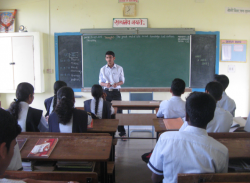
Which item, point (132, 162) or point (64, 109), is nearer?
point (64, 109)

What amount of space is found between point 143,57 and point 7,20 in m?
3.19

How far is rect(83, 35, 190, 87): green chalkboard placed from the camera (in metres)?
4.66

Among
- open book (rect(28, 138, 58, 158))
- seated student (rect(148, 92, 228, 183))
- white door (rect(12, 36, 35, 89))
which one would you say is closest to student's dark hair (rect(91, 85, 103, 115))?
open book (rect(28, 138, 58, 158))

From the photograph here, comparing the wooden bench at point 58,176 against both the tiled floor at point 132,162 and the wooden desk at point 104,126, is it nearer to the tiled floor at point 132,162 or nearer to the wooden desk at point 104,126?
the wooden desk at point 104,126

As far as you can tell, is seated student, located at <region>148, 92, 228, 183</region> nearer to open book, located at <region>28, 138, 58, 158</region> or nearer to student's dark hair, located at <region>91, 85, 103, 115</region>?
open book, located at <region>28, 138, 58, 158</region>

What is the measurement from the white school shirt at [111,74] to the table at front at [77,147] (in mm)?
2659

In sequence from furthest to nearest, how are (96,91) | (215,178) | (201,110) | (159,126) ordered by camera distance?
(96,91), (159,126), (201,110), (215,178)

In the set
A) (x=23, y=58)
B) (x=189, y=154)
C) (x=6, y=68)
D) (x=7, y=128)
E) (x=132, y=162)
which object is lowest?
(x=132, y=162)

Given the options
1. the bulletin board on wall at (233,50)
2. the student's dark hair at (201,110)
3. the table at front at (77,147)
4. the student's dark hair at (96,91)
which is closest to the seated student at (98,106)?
the student's dark hair at (96,91)

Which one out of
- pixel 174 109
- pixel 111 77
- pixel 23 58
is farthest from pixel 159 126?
pixel 23 58

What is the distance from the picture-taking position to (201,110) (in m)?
1.19

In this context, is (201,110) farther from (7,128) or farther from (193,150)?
(7,128)

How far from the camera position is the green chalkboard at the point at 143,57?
4.66 meters

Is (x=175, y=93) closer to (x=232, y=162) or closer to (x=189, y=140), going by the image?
(x=232, y=162)
